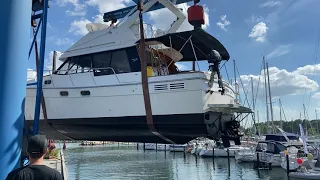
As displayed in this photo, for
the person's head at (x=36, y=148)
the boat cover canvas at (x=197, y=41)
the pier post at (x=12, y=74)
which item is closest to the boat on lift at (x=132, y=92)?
the boat cover canvas at (x=197, y=41)

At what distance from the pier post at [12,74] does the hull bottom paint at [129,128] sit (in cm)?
447

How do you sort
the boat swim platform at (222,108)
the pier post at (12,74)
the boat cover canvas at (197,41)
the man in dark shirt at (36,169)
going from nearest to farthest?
the man in dark shirt at (36,169) → the pier post at (12,74) → the boat swim platform at (222,108) → the boat cover canvas at (197,41)

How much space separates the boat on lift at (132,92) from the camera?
7.16 metres

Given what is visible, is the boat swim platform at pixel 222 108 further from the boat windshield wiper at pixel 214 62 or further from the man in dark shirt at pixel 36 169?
the man in dark shirt at pixel 36 169

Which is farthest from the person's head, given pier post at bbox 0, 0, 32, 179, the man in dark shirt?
pier post at bbox 0, 0, 32, 179

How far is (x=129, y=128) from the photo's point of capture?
25.0 ft

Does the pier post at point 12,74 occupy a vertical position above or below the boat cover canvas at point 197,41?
below

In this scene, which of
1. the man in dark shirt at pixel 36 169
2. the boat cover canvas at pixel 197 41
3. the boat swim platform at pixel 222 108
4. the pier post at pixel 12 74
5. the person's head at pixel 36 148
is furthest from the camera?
the boat cover canvas at pixel 197 41

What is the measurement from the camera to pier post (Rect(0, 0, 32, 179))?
284 cm

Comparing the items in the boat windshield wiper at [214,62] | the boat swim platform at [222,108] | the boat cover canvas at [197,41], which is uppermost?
the boat cover canvas at [197,41]

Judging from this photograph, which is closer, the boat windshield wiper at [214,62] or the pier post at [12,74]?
the pier post at [12,74]

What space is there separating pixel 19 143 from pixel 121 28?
18.3 feet

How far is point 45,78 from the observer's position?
881cm

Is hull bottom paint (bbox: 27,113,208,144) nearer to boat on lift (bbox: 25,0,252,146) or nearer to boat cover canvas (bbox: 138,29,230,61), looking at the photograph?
boat on lift (bbox: 25,0,252,146)
